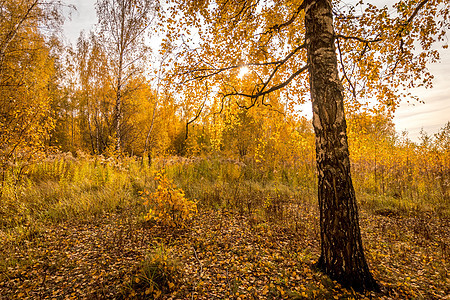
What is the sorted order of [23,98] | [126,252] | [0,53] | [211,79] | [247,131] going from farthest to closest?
1. [247,131]
2. [0,53]
3. [23,98]
4. [211,79]
5. [126,252]

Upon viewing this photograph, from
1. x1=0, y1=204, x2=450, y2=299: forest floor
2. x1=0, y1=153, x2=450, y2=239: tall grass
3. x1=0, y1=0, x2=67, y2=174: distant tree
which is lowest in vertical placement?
x1=0, y1=204, x2=450, y2=299: forest floor

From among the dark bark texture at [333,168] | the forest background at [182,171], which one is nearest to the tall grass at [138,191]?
the forest background at [182,171]

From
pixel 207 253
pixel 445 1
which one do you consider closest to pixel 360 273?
pixel 207 253

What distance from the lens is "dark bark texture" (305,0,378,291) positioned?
2.21 metres

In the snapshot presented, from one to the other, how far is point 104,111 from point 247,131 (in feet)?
32.1

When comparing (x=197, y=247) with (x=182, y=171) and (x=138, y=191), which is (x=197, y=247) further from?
(x=182, y=171)

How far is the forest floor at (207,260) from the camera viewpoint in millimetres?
2250

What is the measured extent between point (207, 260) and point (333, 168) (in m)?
2.18

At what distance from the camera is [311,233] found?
3.80 meters

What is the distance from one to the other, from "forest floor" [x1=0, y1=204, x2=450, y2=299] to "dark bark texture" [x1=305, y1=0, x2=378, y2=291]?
9.6 inches

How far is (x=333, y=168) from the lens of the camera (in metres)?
2.21

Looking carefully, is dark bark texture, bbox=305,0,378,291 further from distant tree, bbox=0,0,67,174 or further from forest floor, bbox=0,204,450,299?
distant tree, bbox=0,0,67,174

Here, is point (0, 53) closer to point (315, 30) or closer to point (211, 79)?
point (211, 79)

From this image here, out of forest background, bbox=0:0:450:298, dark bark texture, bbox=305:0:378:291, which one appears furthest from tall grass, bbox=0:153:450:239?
A: dark bark texture, bbox=305:0:378:291
